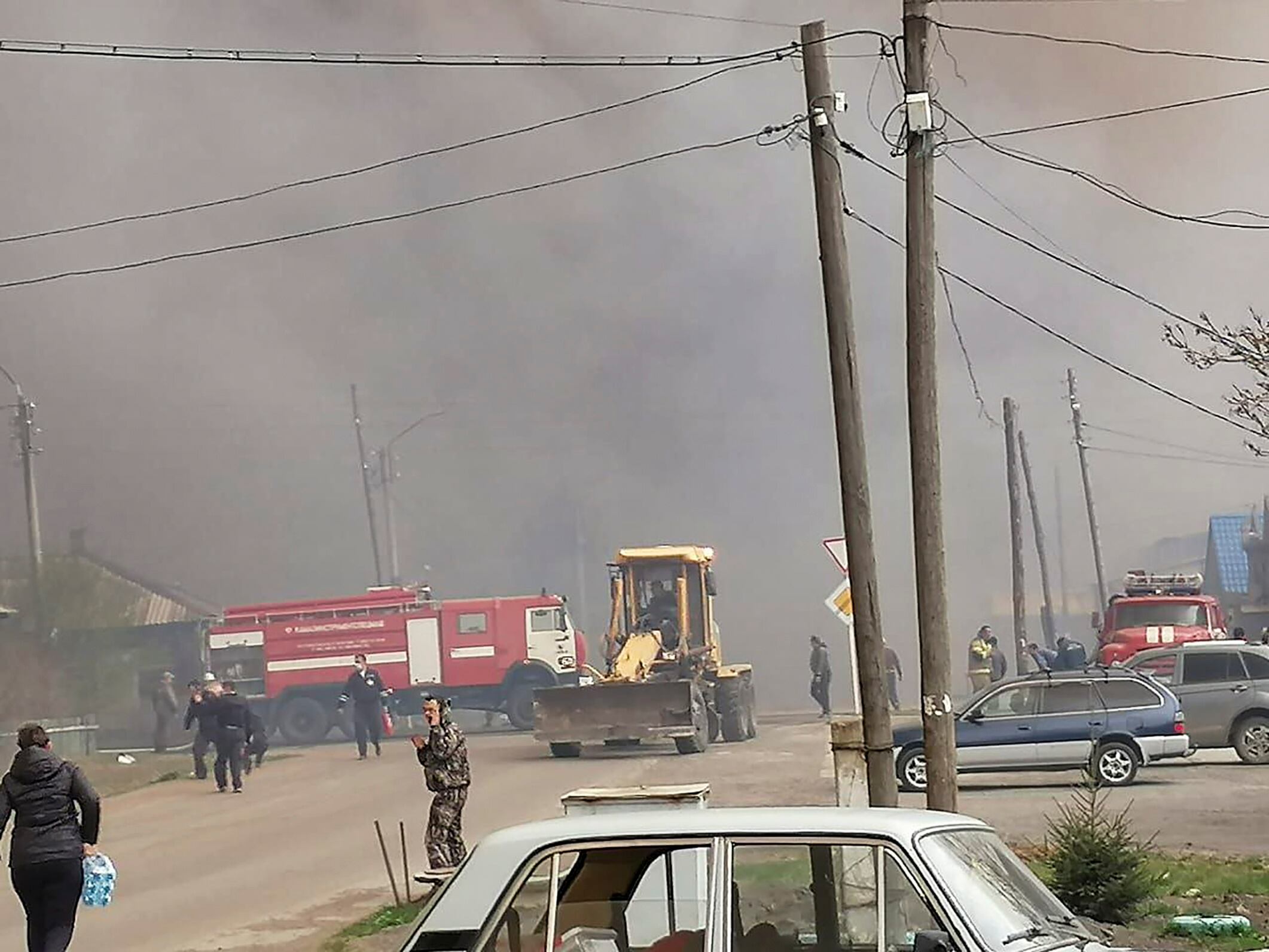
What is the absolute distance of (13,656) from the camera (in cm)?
3712

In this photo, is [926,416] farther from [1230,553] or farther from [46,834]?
[1230,553]

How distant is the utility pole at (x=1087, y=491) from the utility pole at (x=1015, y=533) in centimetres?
279

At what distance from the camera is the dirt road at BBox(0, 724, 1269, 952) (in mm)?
15117

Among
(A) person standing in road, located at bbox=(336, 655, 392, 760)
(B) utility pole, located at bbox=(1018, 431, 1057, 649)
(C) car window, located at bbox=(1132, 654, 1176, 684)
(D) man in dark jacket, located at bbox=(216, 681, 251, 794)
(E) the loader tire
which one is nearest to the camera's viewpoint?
(C) car window, located at bbox=(1132, 654, 1176, 684)

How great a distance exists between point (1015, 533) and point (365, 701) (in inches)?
574

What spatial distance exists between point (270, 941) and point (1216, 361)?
8.43 metres

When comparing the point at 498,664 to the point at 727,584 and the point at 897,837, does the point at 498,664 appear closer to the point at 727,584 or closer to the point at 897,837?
the point at 727,584

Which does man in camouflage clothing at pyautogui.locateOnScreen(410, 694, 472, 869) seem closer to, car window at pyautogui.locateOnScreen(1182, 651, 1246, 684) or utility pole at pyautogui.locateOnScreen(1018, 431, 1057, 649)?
car window at pyautogui.locateOnScreen(1182, 651, 1246, 684)

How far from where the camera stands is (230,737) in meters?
26.0

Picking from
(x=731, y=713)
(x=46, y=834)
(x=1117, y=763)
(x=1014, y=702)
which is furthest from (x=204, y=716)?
(x=46, y=834)

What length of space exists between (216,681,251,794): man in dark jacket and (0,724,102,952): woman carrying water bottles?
50.8ft

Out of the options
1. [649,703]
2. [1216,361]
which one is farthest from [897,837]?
[649,703]

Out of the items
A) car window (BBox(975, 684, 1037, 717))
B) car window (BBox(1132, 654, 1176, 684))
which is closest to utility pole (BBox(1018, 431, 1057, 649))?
car window (BBox(1132, 654, 1176, 684))

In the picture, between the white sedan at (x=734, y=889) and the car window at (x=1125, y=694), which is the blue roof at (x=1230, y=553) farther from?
the white sedan at (x=734, y=889)
